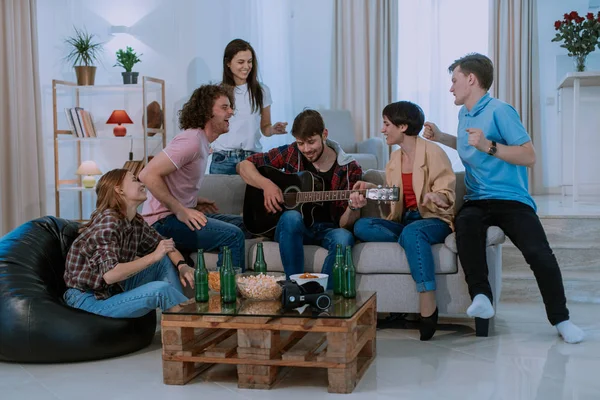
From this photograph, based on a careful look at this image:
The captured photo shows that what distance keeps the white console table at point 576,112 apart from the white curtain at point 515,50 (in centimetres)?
102

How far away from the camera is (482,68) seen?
326cm

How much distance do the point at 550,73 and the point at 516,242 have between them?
14.8ft

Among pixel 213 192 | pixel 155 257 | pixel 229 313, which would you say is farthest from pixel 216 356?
pixel 213 192

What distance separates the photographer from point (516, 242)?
308 cm

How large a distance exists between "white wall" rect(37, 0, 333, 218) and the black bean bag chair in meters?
3.82

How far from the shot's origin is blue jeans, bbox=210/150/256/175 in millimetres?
4082

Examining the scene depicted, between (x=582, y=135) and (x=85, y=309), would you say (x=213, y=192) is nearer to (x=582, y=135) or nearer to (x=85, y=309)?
(x=85, y=309)

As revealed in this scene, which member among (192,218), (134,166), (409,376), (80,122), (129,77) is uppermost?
(129,77)

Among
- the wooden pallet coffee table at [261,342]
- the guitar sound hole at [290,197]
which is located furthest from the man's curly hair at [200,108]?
the wooden pallet coffee table at [261,342]

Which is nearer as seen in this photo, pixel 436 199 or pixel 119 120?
pixel 436 199

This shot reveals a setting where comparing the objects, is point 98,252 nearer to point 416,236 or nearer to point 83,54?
Result: point 416,236

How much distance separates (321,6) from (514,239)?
4.60 meters

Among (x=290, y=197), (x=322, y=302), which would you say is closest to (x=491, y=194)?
(x=290, y=197)

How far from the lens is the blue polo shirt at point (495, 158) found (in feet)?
10.3
